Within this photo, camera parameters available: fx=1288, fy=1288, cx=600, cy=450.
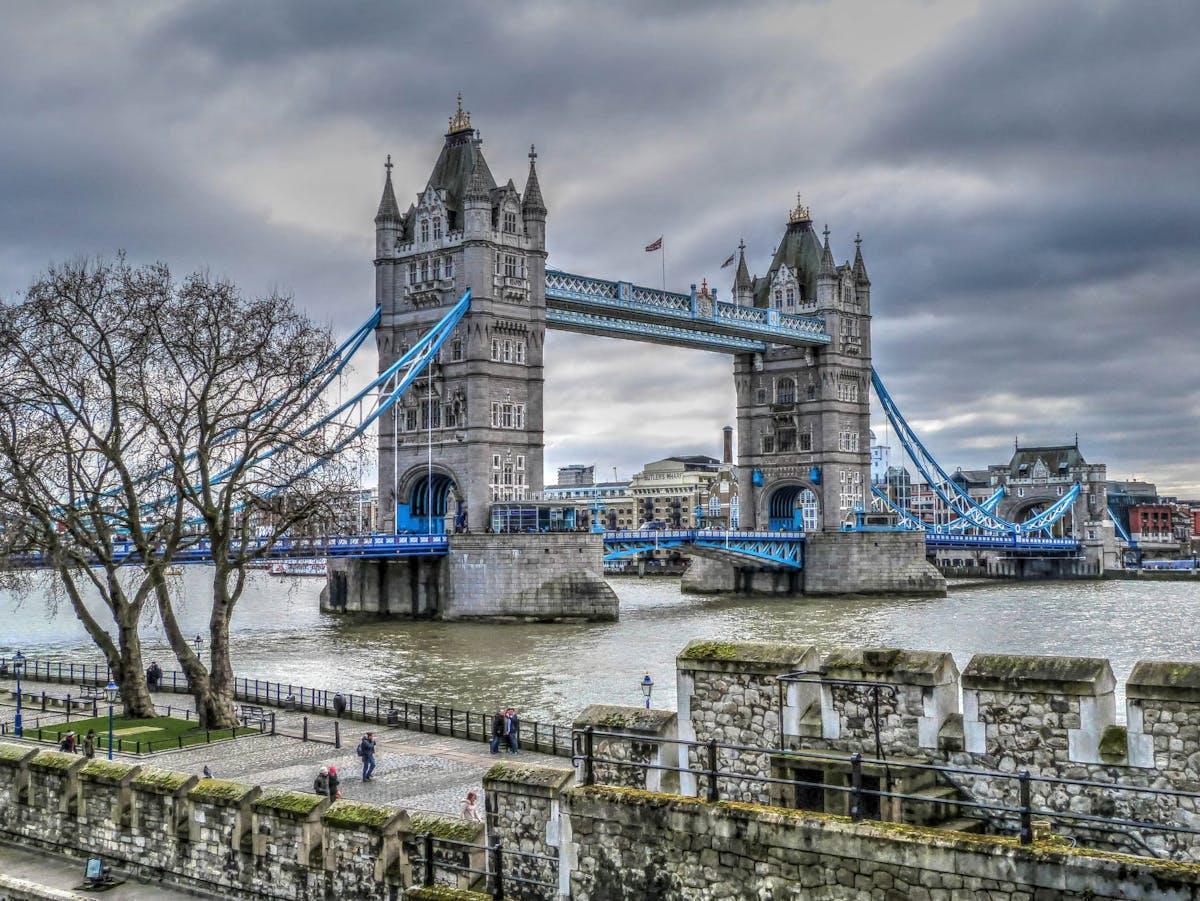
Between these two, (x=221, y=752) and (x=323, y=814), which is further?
(x=221, y=752)

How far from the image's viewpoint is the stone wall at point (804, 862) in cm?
728

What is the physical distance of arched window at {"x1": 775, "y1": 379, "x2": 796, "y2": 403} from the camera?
344 feet

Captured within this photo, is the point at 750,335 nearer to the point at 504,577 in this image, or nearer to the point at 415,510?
the point at 415,510

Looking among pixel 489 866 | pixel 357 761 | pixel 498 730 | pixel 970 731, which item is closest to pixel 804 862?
pixel 970 731

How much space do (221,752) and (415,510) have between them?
5412 centimetres

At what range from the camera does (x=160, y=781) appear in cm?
1410

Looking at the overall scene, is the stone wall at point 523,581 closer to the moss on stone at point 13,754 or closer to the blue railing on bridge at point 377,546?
the blue railing on bridge at point 377,546

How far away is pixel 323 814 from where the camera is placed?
1234 centimetres

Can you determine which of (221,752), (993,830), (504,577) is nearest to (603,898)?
(993,830)

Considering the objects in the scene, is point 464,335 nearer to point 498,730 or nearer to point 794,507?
point 794,507

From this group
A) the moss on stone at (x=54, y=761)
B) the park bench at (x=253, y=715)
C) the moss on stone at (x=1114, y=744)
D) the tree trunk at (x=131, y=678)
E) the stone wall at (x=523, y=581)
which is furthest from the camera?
the stone wall at (x=523, y=581)

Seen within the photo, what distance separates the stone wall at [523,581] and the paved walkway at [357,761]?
122 ft

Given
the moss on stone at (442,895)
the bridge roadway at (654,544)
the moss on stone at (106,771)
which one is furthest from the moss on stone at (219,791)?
the bridge roadway at (654,544)

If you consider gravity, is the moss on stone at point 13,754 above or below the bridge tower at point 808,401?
below
